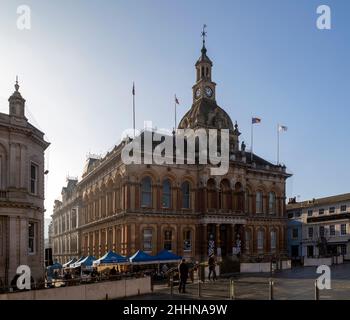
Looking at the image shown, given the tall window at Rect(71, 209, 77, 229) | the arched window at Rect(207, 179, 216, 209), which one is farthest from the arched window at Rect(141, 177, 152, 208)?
the tall window at Rect(71, 209, 77, 229)

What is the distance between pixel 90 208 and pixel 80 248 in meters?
9.58

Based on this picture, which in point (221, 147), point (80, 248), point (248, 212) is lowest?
point (80, 248)

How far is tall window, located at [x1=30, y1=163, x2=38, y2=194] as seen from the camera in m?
30.4

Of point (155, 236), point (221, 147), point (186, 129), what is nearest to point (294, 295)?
point (155, 236)

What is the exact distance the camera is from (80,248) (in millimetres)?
66688

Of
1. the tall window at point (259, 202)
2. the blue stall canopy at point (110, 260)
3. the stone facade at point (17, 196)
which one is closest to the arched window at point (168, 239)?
the blue stall canopy at point (110, 260)

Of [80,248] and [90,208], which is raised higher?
[90,208]

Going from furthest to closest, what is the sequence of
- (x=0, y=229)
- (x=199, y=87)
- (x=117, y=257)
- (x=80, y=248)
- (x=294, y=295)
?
1. (x=80, y=248)
2. (x=199, y=87)
3. (x=117, y=257)
4. (x=0, y=229)
5. (x=294, y=295)

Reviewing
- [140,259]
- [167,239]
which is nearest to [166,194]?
→ [167,239]

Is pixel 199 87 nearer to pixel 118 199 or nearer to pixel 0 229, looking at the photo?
pixel 118 199

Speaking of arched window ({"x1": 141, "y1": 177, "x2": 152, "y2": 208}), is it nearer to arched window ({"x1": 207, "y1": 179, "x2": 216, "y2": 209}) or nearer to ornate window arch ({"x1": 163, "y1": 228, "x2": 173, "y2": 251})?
ornate window arch ({"x1": 163, "y1": 228, "x2": 173, "y2": 251})

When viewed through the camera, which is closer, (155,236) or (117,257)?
(117,257)

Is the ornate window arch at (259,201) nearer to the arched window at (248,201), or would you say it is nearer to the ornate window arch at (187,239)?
the arched window at (248,201)

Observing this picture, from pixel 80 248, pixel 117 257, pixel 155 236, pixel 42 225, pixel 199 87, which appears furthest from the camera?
pixel 80 248
